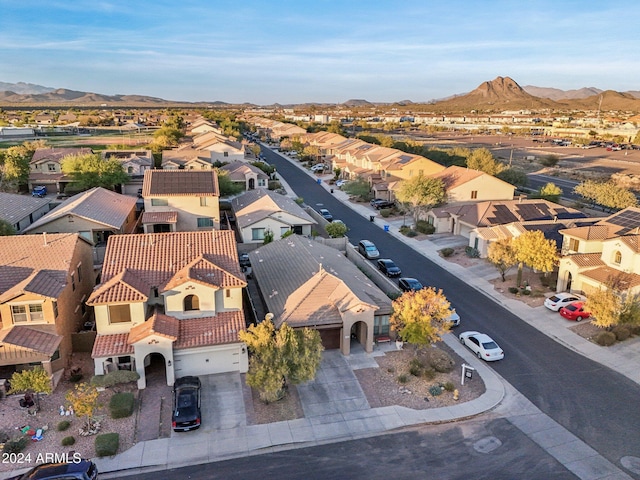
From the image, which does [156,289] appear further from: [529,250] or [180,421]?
[529,250]

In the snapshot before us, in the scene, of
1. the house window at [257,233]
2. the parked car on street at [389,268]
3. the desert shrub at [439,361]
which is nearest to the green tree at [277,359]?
the desert shrub at [439,361]

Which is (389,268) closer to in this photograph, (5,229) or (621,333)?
(621,333)

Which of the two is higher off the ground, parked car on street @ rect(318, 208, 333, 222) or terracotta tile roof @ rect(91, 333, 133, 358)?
parked car on street @ rect(318, 208, 333, 222)

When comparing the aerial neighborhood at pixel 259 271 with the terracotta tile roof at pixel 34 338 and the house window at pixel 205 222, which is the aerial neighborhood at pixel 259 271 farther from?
the house window at pixel 205 222

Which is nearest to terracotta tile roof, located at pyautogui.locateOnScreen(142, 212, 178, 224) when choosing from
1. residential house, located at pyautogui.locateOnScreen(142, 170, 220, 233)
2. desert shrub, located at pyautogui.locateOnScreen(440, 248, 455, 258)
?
residential house, located at pyautogui.locateOnScreen(142, 170, 220, 233)

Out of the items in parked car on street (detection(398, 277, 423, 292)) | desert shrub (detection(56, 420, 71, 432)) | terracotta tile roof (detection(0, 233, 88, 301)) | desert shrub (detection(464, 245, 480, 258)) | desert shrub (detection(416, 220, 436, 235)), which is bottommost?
desert shrub (detection(56, 420, 71, 432))

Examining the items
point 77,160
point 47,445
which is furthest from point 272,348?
point 77,160

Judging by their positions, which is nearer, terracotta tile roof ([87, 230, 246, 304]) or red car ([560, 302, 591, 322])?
terracotta tile roof ([87, 230, 246, 304])

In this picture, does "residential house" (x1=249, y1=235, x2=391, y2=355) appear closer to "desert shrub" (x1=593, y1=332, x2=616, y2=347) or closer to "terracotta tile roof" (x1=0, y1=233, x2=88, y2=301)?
"terracotta tile roof" (x1=0, y1=233, x2=88, y2=301)
